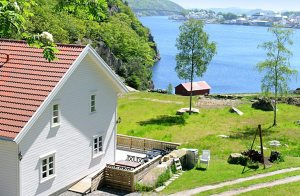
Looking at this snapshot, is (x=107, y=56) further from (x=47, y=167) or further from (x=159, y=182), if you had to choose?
(x=47, y=167)

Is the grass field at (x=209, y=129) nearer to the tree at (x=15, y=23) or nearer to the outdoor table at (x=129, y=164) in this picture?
the outdoor table at (x=129, y=164)

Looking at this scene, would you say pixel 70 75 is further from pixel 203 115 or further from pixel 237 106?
pixel 237 106

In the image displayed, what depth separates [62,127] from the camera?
979 inches

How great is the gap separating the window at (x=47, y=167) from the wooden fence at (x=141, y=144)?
1116 centimetres

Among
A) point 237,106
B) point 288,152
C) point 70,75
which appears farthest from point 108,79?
point 237,106

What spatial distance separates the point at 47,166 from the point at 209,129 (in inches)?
940

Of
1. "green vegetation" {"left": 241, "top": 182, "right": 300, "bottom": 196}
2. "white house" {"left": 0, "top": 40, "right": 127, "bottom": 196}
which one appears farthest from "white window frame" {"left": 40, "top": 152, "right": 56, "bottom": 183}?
"green vegetation" {"left": 241, "top": 182, "right": 300, "bottom": 196}

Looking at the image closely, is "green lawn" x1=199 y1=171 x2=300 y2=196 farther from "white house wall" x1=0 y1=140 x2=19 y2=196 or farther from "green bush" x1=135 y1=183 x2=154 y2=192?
"white house wall" x1=0 y1=140 x2=19 y2=196

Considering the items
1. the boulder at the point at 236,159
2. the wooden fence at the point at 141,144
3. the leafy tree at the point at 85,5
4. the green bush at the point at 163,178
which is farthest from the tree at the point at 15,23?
the wooden fence at the point at 141,144

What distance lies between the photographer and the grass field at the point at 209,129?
2919 cm

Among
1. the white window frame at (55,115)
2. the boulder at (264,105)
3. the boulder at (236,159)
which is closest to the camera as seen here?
the white window frame at (55,115)

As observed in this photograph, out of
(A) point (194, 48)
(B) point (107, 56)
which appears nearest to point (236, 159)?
(A) point (194, 48)

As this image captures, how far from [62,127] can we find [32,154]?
298 cm

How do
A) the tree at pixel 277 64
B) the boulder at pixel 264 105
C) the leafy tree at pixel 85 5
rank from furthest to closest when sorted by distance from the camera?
the boulder at pixel 264 105 → the tree at pixel 277 64 → the leafy tree at pixel 85 5
